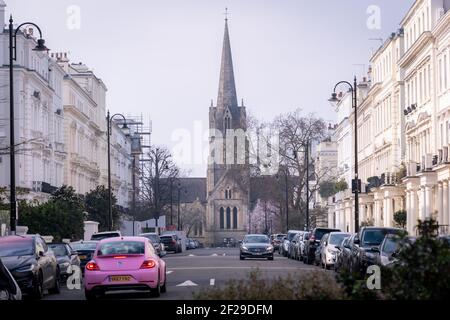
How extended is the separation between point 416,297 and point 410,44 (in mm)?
64805

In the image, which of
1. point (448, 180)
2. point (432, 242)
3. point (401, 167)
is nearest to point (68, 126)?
point (401, 167)

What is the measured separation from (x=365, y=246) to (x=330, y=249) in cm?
1111

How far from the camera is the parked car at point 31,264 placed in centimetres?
2623

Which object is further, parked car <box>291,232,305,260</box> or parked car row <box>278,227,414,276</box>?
parked car <box>291,232,305,260</box>

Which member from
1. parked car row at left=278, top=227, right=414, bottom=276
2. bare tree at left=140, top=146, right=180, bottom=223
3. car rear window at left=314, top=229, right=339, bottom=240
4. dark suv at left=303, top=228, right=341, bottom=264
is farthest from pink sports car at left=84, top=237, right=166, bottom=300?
bare tree at left=140, top=146, right=180, bottom=223

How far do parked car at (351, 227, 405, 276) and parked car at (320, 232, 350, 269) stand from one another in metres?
8.42

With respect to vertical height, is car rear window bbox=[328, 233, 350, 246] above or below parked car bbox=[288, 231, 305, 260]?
above

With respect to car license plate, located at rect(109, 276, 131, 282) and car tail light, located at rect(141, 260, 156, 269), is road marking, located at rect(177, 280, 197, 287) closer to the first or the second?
car tail light, located at rect(141, 260, 156, 269)

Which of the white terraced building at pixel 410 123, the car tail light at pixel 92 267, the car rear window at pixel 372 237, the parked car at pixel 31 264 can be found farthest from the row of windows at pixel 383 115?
the car tail light at pixel 92 267

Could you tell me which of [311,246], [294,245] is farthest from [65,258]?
[294,245]

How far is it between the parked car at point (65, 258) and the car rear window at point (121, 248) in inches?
342

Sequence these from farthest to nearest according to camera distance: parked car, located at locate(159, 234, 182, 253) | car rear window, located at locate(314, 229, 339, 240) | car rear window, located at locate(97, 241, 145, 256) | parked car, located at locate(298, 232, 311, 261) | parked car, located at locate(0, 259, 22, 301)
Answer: parked car, located at locate(159, 234, 182, 253)
parked car, located at locate(298, 232, 311, 261)
car rear window, located at locate(314, 229, 339, 240)
car rear window, located at locate(97, 241, 145, 256)
parked car, located at locate(0, 259, 22, 301)

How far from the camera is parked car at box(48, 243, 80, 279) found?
3572 centimetres
